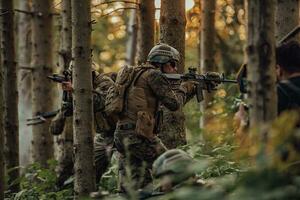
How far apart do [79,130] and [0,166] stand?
42.1 inches

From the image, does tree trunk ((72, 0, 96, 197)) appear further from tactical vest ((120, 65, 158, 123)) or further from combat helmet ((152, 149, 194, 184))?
combat helmet ((152, 149, 194, 184))

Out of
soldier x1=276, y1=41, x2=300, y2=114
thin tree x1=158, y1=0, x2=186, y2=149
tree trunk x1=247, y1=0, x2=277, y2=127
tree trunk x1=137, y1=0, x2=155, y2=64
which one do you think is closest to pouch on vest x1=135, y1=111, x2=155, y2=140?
thin tree x1=158, y1=0, x2=186, y2=149

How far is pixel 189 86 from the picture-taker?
1100 cm

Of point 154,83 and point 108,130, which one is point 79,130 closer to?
point 154,83

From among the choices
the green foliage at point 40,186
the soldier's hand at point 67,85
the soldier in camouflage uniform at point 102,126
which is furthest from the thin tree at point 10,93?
the soldier's hand at point 67,85

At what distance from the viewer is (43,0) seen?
16.1 m

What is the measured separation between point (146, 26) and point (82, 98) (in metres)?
3.23

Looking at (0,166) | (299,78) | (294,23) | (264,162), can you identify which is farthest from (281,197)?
(294,23)

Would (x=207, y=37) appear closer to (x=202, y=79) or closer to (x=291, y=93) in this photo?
(x=202, y=79)

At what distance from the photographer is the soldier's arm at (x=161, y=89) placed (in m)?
9.62

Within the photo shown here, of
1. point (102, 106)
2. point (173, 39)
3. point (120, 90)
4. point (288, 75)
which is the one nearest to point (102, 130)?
point (102, 106)

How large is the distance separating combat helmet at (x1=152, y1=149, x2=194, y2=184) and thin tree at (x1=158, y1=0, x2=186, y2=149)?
184 inches

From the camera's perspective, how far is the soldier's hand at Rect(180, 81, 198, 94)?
35.6 feet

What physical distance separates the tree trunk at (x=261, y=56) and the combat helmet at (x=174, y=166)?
25.1 inches
